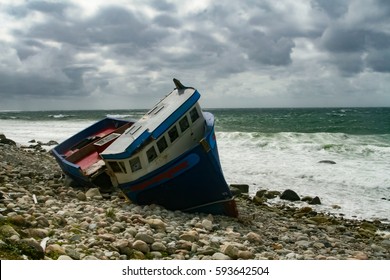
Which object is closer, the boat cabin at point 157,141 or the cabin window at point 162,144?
the boat cabin at point 157,141

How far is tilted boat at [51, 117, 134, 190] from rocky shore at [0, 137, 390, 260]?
0.77m

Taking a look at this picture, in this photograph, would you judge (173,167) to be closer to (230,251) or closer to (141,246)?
(141,246)

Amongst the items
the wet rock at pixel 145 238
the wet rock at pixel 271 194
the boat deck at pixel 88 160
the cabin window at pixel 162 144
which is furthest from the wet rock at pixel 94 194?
the wet rock at pixel 271 194

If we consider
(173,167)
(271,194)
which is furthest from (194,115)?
(271,194)

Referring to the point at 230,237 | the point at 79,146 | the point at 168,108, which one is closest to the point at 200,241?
the point at 230,237

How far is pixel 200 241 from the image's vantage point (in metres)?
8.78

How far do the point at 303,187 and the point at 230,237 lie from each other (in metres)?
9.95

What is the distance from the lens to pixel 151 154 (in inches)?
459

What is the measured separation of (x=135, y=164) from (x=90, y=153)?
5563 millimetres

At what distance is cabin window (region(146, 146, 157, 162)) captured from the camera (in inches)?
457

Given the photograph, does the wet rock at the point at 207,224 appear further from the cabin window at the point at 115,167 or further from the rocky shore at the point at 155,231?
the cabin window at the point at 115,167

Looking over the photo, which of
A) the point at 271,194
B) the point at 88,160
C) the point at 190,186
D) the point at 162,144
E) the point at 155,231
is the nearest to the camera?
the point at 155,231

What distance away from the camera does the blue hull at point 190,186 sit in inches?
446

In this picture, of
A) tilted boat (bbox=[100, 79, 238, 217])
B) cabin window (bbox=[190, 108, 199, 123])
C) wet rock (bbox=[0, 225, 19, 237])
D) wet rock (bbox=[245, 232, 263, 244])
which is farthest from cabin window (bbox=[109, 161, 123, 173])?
wet rock (bbox=[0, 225, 19, 237])
